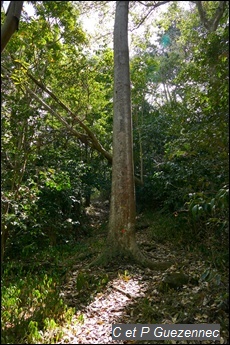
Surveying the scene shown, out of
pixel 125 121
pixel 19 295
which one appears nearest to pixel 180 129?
pixel 125 121

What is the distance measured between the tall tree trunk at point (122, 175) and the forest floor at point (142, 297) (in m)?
0.28

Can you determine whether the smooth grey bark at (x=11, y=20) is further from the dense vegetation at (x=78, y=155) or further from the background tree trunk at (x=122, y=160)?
the background tree trunk at (x=122, y=160)

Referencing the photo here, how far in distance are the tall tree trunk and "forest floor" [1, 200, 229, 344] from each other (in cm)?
26

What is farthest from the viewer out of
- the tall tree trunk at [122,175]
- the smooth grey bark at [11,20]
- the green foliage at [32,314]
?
the tall tree trunk at [122,175]

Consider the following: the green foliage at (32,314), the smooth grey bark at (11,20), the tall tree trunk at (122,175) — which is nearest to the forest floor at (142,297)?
the green foliage at (32,314)

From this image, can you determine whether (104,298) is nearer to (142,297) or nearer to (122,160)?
(142,297)

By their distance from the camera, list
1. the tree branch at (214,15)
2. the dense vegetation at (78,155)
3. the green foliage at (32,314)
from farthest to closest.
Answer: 1. the tree branch at (214,15)
2. the dense vegetation at (78,155)
3. the green foliage at (32,314)

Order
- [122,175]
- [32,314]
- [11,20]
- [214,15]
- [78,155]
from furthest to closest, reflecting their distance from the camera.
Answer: [78,155] < [122,175] < [214,15] < [32,314] < [11,20]

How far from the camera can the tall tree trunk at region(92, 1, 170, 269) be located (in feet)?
16.6

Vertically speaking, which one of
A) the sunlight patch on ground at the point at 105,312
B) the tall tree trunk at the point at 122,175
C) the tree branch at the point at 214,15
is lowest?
the sunlight patch on ground at the point at 105,312

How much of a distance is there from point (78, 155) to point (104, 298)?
7.22 metres

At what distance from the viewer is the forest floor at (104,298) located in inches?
113

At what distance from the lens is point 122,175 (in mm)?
5344

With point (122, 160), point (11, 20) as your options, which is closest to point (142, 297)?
point (122, 160)
